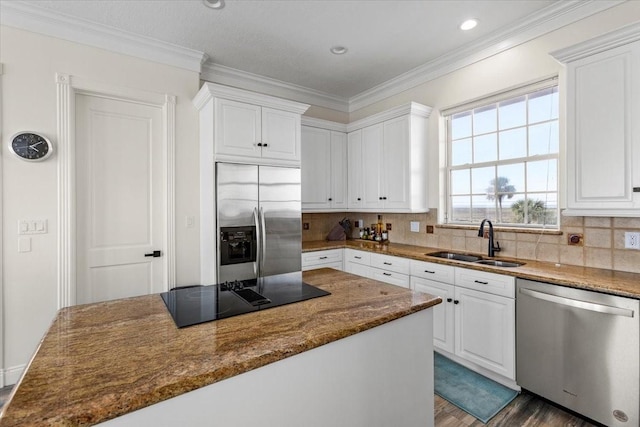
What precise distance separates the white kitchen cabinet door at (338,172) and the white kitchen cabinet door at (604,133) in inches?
98.2

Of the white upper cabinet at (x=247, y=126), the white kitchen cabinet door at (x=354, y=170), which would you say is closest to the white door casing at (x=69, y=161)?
the white upper cabinet at (x=247, y=126)

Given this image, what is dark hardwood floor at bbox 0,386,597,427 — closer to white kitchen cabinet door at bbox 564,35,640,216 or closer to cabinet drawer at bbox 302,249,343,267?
white kitchen cabinet door at bbox 564,35,640,216

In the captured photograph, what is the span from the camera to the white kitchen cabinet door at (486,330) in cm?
227

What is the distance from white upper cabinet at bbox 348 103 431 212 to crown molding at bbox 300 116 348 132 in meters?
0.15

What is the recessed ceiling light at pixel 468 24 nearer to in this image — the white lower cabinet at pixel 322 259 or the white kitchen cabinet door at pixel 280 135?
the white kitchen cabinet door at pixel 280 135

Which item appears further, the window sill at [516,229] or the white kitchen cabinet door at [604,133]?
the window sill at [516,229]

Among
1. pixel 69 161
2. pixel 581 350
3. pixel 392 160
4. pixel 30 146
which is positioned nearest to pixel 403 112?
pixel 392 160

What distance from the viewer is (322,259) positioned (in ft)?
12.1

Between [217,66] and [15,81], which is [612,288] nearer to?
[217,66]

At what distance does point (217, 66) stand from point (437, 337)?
3538mm

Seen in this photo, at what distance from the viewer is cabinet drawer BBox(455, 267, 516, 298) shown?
2.26m

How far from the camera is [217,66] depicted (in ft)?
11.4

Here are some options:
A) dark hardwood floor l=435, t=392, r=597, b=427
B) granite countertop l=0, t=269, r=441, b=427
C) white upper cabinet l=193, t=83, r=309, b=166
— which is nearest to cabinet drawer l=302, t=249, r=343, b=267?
white upper cabinet l=193, t=83, r=309, b=166

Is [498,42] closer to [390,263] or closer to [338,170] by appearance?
→ [338,170]
